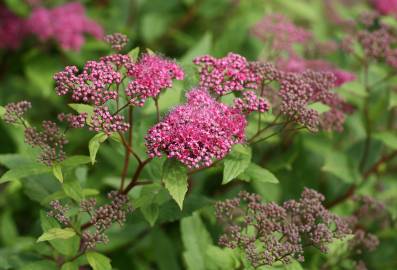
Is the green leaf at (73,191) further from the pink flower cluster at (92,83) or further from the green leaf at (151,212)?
the pink flower cluster at (92,83)

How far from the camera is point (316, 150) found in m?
3.42

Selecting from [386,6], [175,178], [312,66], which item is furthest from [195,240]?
[386,6]

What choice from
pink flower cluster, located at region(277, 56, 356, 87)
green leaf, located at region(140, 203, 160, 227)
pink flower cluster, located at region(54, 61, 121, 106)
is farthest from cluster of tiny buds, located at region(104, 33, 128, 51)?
pink flower cluster, located at region(277, 56, 356, 87)

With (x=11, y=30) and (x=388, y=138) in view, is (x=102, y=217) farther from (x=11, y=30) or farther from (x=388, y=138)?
(x=11, y=30)

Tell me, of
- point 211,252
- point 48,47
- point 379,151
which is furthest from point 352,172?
point 48,47

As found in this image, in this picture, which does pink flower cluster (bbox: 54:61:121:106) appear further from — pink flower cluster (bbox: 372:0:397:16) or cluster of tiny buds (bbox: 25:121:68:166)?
pink flower cluster (bbox: 372:0:397:16)

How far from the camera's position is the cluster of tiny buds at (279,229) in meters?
1.97

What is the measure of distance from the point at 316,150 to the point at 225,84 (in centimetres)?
145

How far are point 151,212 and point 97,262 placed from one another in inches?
10.7

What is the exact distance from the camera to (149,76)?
78.5 inches

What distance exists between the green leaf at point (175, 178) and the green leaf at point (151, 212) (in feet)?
0.88

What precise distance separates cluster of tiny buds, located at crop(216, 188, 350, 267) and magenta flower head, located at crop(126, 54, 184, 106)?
51 cm

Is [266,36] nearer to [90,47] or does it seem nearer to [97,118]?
[90,47]

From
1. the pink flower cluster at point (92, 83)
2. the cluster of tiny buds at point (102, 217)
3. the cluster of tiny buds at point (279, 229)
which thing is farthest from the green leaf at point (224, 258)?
the pink flower cluster at point (92, 83)
